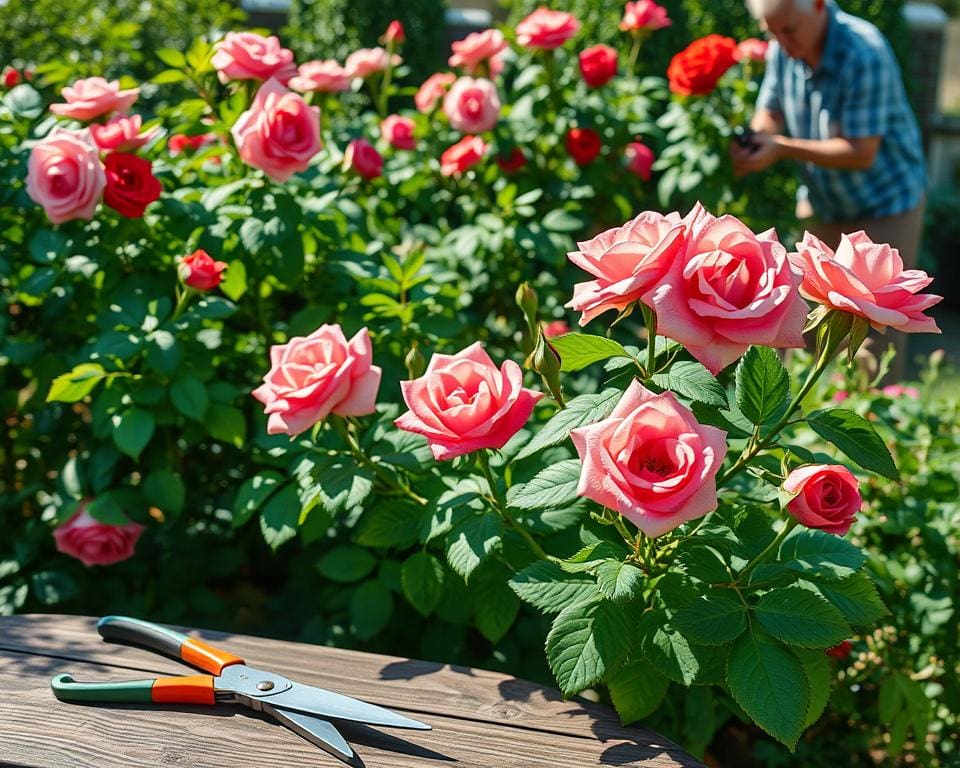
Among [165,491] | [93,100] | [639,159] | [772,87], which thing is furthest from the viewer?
[772,87]

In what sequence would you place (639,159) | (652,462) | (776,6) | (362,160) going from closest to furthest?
(652,462), (362,160), (639,159), (776,6)

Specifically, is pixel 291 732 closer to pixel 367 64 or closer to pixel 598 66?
pixel 367 64

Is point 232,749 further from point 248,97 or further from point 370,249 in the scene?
point 248,97

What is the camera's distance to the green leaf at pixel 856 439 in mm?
1265

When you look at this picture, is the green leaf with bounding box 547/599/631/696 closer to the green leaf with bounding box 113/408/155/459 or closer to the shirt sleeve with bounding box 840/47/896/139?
the green leaf with bounding box 113/408/155/459

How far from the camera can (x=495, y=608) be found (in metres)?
1.58

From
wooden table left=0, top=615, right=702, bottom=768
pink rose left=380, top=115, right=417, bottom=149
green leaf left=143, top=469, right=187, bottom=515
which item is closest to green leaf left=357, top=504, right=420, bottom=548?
wooden table left=0, top=615, right=702, bottom=768

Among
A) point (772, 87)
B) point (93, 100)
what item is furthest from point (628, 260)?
point (772, 87)

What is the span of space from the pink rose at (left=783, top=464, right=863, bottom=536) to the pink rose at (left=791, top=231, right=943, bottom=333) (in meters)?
0.18

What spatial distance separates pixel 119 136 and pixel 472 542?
1191mm

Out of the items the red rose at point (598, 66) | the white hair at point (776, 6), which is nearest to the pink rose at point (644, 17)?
the red rose at point (598, 66)

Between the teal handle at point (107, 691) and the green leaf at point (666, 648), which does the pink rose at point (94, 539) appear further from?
the green leaf at point (666, 648)

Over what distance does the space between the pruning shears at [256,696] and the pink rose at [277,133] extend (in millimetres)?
1014

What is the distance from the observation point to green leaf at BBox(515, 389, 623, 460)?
50.6 inches
